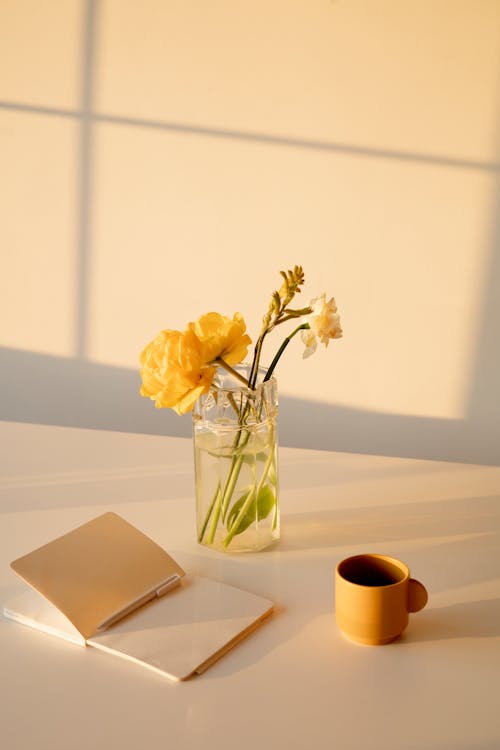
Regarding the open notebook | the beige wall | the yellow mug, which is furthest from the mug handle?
the beige wall

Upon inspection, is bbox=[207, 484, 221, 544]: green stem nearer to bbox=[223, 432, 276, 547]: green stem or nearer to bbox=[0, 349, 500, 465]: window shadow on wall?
bbox=[223, 432, 276, 547]: green stem

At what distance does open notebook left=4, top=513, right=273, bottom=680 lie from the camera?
1.10m

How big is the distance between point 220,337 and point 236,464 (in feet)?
0.61

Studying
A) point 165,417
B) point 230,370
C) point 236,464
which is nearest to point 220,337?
point 230,370

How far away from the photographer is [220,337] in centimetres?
123

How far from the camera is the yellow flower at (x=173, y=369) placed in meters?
1.19

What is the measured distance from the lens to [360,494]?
151 centimetres

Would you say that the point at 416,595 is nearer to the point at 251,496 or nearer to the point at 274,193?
the point at 251,496

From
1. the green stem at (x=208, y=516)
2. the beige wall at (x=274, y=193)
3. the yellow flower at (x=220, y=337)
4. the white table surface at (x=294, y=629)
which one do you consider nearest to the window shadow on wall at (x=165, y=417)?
the beige wall at (x=274, y=193)

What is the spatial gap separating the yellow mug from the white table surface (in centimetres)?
2

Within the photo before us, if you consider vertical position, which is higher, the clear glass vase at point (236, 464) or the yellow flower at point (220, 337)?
the yellow flower at point (220, 337)

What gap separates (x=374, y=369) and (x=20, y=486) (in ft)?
4.93

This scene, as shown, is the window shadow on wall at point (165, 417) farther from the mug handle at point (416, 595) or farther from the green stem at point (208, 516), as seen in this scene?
the mug handle at point (416, 595)

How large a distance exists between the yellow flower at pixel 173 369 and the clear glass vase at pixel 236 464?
0.30 feet
